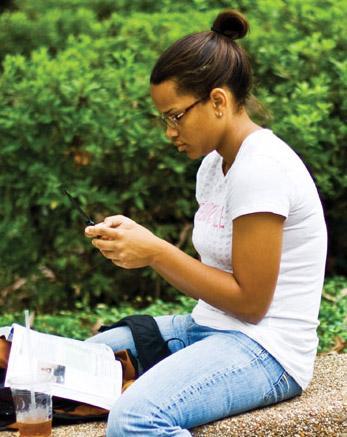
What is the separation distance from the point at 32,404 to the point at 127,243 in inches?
21.1

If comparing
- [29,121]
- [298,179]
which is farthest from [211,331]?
[29,121]

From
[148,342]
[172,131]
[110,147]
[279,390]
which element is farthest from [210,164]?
[110,147]

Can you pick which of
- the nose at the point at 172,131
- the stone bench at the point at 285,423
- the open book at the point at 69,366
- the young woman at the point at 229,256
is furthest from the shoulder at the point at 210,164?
the stone bench at the point at 285,423

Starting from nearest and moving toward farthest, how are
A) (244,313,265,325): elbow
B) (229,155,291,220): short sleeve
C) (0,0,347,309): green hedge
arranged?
(229,155,291,220): short sleeve → (244,313,265,325): elbow → (0,0,347,309): green hedge

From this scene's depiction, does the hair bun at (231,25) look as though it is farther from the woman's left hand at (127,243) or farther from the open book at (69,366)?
the open book at (69,366)

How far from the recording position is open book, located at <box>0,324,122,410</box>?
2.95m

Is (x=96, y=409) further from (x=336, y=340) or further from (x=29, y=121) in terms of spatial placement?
(x=29, y=121)

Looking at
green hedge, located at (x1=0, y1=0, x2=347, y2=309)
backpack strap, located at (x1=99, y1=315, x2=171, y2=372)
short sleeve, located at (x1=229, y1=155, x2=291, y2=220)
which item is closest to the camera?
short sleeve, located at (x1=229, y1=155, x2=291, y2=220)

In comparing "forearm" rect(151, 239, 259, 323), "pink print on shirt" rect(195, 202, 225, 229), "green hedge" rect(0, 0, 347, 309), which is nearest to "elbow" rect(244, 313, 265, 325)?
"forearm" rect(151, 239, 259, 323)

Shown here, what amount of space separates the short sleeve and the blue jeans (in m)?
0.40

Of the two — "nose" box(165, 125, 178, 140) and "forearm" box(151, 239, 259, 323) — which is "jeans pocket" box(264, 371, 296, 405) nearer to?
"forearm" box(151, 239, 259, 323)

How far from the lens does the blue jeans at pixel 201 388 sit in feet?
9.11

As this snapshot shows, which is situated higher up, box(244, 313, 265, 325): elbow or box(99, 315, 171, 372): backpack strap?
box(244, 313, 265, 325): elbow

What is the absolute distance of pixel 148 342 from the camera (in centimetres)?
331
